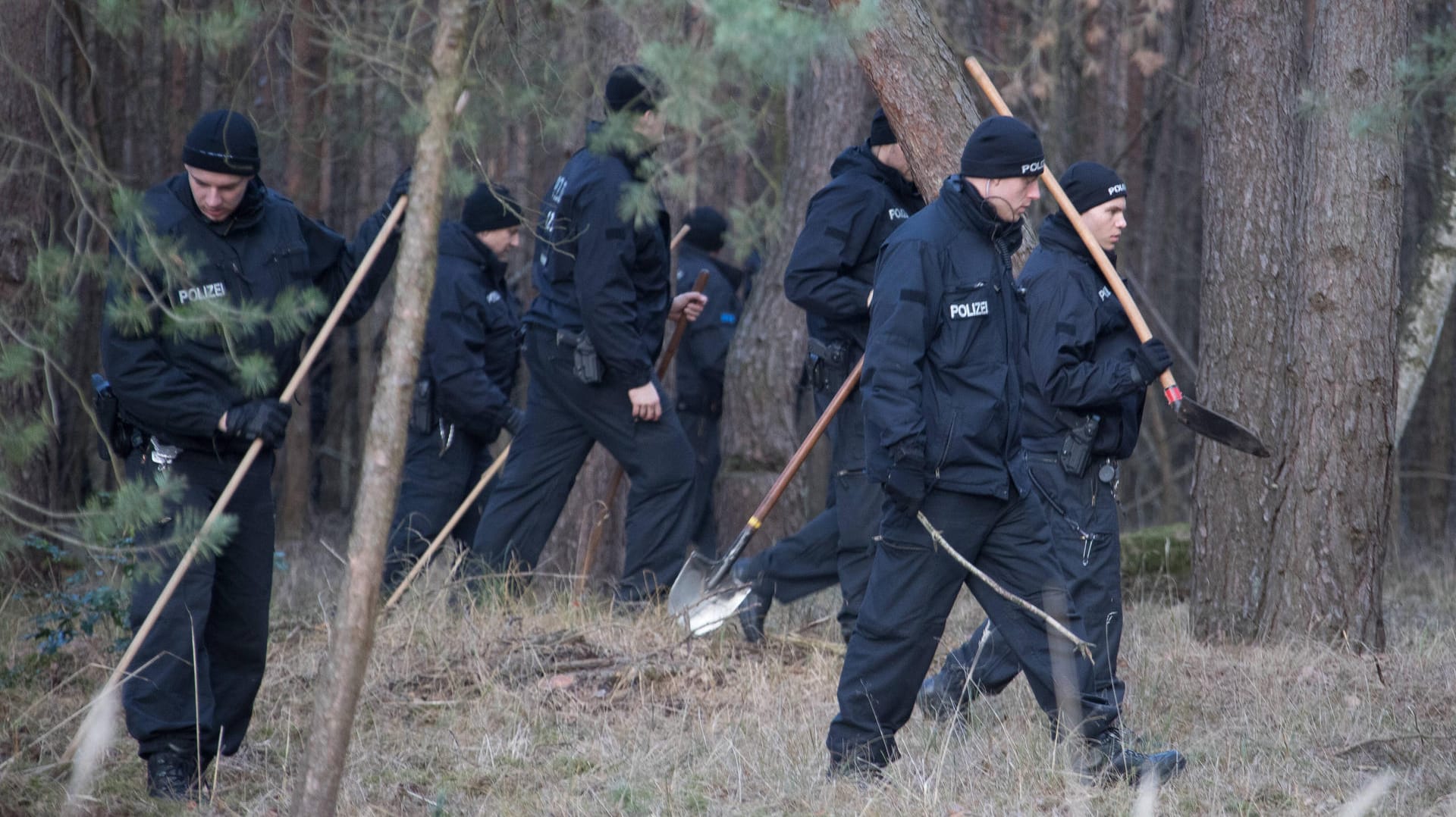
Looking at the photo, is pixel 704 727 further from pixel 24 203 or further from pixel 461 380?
pixel 24 203

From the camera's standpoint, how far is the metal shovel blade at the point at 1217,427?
4.78 metres

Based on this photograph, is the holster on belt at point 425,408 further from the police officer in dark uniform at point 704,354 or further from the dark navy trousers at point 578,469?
the police officer in dark uniform at point 704,354

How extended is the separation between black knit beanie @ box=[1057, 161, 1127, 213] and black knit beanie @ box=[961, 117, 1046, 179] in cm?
71

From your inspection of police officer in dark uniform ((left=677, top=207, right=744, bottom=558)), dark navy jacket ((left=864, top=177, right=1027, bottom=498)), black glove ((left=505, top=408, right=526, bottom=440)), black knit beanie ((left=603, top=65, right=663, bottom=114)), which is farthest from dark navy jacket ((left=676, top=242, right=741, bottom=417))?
dark navy jacket ((left=864, top=177, right=1027, bottom=498))

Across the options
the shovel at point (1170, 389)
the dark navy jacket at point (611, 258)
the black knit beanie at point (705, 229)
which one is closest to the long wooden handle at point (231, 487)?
the dark navy jacket at point (611, 258)

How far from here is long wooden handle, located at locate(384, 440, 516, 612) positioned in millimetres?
5884

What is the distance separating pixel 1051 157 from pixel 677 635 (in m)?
6.49

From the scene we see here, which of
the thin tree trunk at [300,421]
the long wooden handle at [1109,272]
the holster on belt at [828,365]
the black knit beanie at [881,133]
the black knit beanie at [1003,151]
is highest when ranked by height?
the black knit beanie at [1003,151]

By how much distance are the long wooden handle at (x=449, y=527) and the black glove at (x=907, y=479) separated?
2591mm

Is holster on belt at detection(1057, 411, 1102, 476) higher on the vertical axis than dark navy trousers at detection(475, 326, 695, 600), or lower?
higher

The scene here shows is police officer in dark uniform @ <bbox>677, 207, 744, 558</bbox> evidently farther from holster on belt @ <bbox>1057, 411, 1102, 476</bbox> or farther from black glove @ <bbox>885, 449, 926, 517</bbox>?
black glove @ <bbox>885, 449, 926, 517</bbox>

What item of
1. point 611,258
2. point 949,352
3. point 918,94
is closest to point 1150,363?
point 949,352

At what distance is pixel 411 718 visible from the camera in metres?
5.00

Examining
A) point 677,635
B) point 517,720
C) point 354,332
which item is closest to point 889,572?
point 517,720
